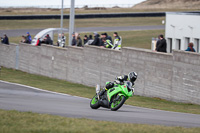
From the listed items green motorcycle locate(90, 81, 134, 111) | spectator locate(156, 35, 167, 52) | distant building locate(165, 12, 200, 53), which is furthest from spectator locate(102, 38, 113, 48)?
distant building locate(165, 12, 200, 53)

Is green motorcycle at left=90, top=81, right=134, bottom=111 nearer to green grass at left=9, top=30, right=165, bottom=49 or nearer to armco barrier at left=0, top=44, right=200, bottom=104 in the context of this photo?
armco barrier at left=0, top=44, right=200, bottom=104

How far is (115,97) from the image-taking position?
40.9ft

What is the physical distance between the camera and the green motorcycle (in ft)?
39.7

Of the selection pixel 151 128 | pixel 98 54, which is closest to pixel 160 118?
pixel 151 128

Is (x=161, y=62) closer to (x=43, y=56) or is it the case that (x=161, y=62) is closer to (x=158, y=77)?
(x=158, y=77)

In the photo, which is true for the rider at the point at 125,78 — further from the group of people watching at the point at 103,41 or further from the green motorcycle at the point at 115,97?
the group of people watching at the point at 103,41

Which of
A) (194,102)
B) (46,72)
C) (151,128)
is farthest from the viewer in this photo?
(46,72)

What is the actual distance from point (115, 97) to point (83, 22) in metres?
49.9

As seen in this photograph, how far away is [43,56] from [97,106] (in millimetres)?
16657

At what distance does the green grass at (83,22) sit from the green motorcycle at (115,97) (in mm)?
42262

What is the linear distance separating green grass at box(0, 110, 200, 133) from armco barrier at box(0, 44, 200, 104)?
886 centimetres

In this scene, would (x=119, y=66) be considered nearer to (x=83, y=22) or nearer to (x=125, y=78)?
(x=125, y=78)

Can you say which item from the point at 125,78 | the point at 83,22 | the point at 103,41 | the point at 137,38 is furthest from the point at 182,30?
the point at 125,78

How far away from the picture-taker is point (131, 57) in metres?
21.5
